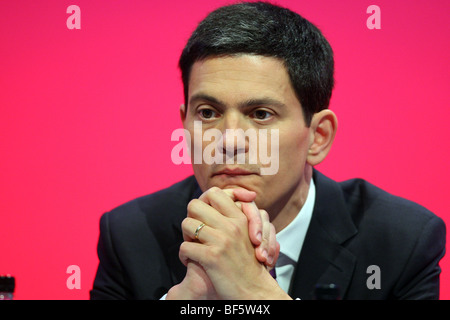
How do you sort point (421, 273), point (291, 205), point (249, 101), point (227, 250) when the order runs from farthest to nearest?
1. point (291, 205)
2. point (421, 273)
3. point (249, 101)
4. point (227, 250)

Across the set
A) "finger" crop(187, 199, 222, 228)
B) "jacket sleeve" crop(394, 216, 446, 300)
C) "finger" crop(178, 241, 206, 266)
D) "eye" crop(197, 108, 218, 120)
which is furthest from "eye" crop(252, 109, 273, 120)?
"jacket sleeve" crop(394, 216, 446, 300)

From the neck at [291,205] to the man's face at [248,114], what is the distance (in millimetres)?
186

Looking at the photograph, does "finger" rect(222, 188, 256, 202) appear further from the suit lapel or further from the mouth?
the suit lapel

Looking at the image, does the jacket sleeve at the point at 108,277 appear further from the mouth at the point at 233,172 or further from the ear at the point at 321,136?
the ear at the point at 321,136

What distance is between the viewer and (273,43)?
92.4 inches

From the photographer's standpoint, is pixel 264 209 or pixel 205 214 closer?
pixel 205 214

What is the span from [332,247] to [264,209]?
41cm

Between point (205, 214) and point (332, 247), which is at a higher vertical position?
point (205, 214)

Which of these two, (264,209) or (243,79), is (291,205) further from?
(243,79)

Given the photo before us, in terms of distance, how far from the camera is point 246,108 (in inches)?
89.4

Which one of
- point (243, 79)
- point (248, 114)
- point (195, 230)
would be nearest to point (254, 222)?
point (195, 230)

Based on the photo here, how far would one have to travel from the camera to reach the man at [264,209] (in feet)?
6.97
